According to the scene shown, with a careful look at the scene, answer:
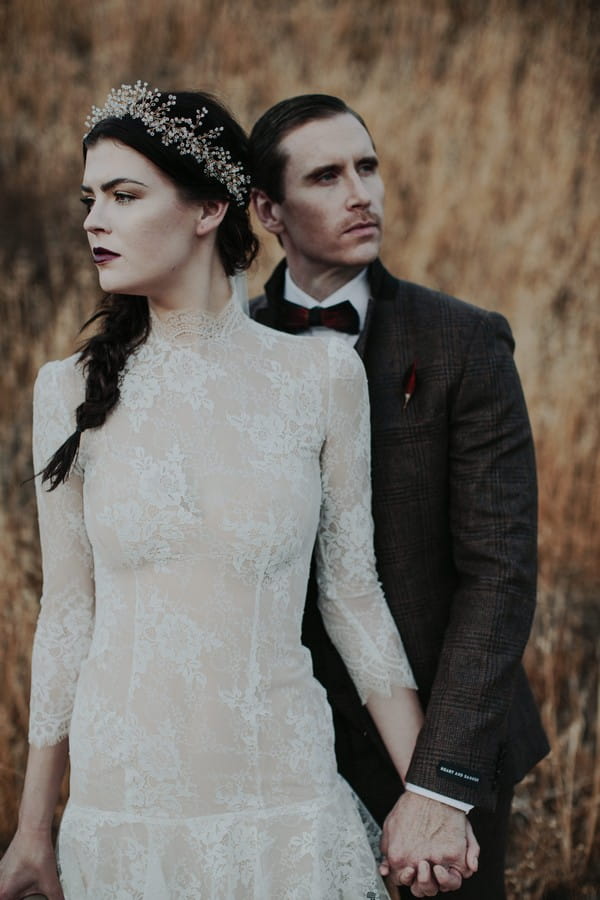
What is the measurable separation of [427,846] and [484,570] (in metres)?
0.59

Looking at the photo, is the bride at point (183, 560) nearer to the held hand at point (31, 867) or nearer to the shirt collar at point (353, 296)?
the held hand at point (31, 867)

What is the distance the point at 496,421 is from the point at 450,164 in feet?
11.4

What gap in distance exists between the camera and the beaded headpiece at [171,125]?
1.93 m

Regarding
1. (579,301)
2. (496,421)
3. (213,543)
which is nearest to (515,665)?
(496,421)

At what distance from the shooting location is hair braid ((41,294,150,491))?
191 centimetres

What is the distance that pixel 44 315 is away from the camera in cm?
467

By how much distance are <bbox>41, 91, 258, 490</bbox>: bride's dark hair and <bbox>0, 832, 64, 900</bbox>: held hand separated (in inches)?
28.0

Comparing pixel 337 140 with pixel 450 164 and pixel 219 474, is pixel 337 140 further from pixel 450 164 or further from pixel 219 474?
pixel 450 164

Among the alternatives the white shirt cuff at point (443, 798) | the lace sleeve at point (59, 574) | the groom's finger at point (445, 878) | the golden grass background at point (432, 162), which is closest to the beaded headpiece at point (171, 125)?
the lace sleeve at point (59, 574)

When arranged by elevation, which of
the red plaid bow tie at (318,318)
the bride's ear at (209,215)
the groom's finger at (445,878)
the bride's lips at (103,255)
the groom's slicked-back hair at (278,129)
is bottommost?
the groom's finger at (445,878)

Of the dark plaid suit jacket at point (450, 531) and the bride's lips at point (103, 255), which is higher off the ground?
the bride's lips at point (103, 255)

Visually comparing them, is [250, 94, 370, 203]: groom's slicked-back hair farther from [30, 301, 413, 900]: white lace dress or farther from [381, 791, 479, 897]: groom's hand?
[381, 791, 479, 897]: groom's hand

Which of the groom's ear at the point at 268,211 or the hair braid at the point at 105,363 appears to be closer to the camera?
the hair braid at the point at 105,363

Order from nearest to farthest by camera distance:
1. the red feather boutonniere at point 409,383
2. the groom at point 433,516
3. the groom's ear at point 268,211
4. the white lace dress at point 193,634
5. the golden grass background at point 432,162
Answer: the white lace dress at point 193,634 → the groom at point 433,516 → the red feather boutonniere at point 409,383 → the groom's ear at point 268,211 → the golden grass background at point 432,162
